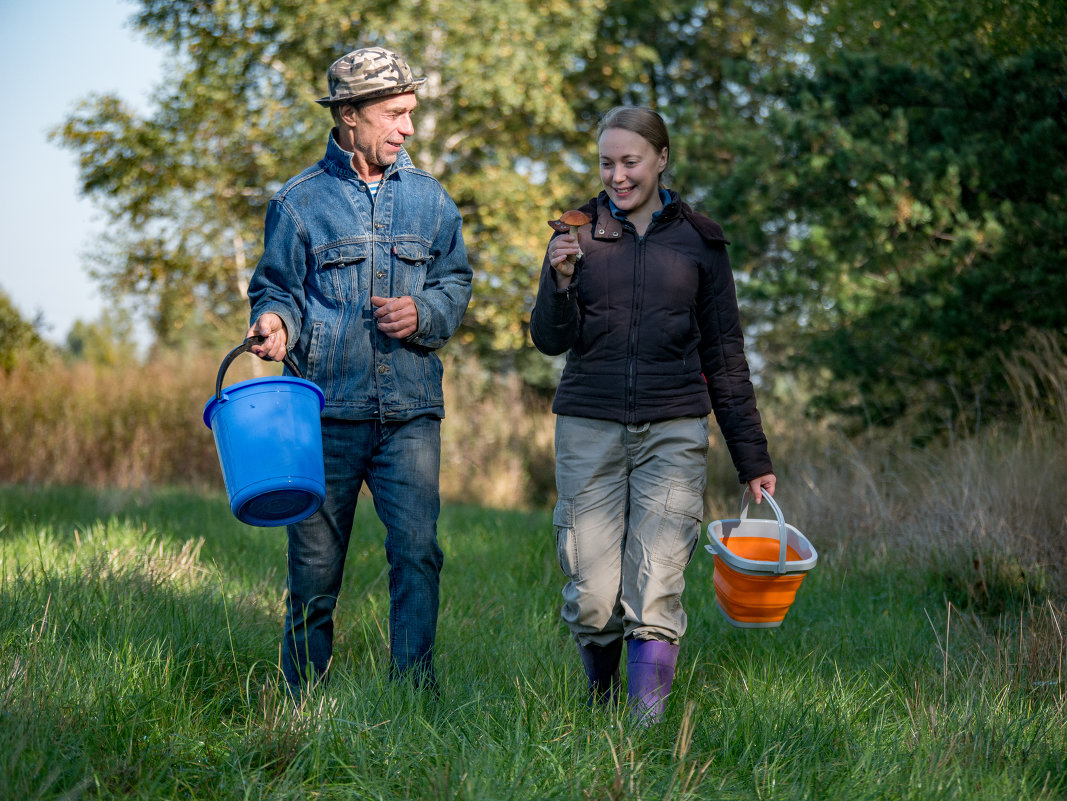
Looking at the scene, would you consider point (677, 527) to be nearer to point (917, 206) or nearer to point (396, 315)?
point (396, 315)

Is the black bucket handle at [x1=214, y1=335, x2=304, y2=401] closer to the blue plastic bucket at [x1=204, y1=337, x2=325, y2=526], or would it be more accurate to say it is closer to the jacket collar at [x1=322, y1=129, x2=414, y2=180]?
the blue plastic bucket at [x1=204, y1=337, x2=325, y2=526]

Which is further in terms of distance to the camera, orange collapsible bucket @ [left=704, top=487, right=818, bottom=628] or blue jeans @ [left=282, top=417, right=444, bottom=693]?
blue jeans @ [left=282, top=417, right=444, bottom=693]

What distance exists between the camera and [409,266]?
3.32 metres

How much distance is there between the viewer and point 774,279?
830 cm

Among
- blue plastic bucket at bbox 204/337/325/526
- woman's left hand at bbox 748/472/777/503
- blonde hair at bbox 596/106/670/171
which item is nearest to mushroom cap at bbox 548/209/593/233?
blonde hair at bbox 596/106/670/171

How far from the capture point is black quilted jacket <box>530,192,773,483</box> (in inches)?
125

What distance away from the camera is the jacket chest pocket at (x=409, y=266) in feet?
10.8

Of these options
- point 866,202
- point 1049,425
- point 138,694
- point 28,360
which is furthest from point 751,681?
point 28,360

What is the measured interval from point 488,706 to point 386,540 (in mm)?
653

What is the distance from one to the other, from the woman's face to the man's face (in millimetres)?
641

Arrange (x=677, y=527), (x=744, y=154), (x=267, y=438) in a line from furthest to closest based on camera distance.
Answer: (x=744, y=154) < (x=677, y=527) < (x=267, y=438)

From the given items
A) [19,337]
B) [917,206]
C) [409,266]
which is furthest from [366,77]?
[19,337]

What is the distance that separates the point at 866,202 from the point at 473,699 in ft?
18.4

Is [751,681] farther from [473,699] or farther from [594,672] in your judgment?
[473,699]
